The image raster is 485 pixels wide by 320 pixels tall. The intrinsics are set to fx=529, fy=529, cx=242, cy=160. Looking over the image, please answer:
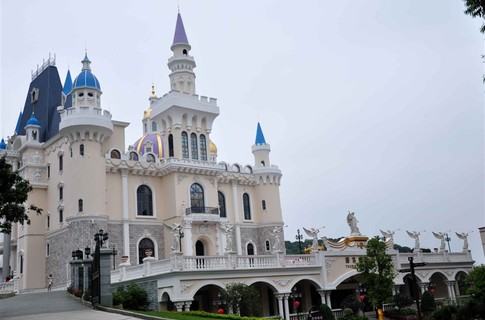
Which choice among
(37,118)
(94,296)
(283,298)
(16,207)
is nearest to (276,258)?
(283,298)

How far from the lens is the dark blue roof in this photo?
44750 mm

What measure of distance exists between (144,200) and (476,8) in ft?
107

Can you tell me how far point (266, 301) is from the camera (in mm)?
33156

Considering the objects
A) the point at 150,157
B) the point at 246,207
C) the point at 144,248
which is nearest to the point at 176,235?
the point at 144,248

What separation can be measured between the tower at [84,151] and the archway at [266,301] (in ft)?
41.7

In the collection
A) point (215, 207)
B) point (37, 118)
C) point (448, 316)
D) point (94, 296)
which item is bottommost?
point (448, 316)

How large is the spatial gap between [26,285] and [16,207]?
78.0ft

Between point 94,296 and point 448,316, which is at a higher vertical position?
point 94,296

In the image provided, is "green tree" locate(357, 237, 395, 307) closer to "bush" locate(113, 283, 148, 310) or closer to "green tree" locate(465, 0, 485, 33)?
"bush" locate(113, 283, 148, 310)

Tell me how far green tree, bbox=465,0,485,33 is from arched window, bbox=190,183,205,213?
30867mm

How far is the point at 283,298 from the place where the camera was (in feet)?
99.2

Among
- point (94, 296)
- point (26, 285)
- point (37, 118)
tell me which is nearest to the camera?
point (94, 296)

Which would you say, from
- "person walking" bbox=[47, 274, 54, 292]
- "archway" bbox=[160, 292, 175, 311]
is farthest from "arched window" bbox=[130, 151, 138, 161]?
"archway" bbox=[160, 292, 175, 311]

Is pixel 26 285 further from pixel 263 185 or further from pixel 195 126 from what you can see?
pixel 263 185
